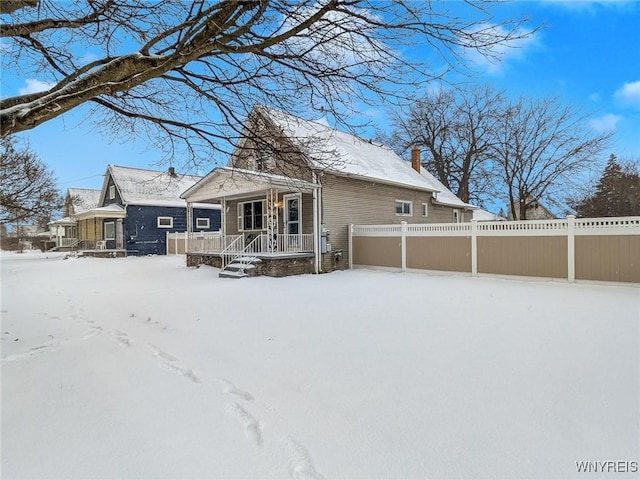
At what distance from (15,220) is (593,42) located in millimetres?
24809

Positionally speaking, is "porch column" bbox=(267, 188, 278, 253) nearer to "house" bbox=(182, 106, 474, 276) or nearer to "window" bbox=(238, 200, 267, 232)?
"house" bbox=(182, 106, 474, 276)

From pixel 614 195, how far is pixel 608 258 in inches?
956

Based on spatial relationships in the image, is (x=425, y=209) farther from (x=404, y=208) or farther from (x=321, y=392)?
(x=321, y=392)

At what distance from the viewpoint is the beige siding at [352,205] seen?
40.8 ft

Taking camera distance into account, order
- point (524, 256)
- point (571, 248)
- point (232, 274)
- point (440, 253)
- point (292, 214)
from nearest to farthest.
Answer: point (571, 248) → point (524, 256) → point (232, 274) → point (440, 253) → point (292, 214)

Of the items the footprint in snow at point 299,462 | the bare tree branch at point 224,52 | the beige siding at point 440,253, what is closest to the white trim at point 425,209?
the beige siding at point 440,253

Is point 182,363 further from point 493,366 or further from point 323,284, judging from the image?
point 323,284

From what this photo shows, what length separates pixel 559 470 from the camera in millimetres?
1942

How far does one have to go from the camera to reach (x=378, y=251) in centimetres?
1245

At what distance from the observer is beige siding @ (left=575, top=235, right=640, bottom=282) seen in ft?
Answer: 25.2

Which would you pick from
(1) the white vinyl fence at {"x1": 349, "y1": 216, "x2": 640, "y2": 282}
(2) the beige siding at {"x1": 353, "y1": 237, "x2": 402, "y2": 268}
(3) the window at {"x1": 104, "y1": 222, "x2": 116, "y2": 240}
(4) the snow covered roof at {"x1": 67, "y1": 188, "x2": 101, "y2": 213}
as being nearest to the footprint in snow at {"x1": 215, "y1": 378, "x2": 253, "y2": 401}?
(1) the white vinyl fence at {"x1": 349, "y1": 216, "x2": 640, "y2": 282}

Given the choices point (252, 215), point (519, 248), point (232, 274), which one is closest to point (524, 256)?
point (519, 248)

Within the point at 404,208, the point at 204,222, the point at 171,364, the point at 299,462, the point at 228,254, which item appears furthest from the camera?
the point at 204,222

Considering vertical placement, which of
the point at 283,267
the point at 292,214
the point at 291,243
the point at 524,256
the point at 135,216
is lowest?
the point at 283,267
